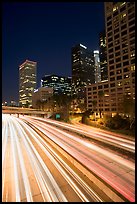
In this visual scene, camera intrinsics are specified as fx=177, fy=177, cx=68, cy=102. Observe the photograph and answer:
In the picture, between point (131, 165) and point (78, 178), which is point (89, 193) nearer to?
point (78, 178)

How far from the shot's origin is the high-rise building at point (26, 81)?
522 feet

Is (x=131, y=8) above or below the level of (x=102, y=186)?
above

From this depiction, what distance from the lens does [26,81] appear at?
16625cm

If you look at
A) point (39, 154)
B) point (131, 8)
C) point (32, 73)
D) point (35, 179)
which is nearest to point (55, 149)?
point (39, 154)

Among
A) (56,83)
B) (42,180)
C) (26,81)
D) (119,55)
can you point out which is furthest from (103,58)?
(42,180)

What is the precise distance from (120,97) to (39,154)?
37.6m

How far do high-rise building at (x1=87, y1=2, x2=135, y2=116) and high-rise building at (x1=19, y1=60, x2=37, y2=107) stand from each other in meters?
115

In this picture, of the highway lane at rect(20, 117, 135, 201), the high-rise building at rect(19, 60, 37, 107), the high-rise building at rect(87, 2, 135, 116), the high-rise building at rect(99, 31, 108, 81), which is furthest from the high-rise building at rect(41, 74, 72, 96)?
the highway lane at rect(20, 117, 135, 201)

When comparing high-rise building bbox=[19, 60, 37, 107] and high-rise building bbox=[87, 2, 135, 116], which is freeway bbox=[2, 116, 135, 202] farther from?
high-rise building bbox=[19, 60, 37, 107]

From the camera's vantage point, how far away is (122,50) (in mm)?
46594

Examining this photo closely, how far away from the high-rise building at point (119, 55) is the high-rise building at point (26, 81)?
114844 mm

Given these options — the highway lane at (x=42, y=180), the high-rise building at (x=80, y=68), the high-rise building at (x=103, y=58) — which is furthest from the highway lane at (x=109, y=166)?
the high-rise building at (x=80, y=68)

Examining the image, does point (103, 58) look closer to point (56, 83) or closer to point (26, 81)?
point (56, 83)

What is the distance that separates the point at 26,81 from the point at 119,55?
13040 cm
